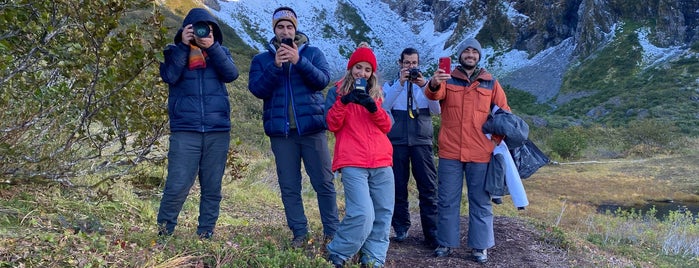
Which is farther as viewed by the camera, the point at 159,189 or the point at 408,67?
the point at 159,189

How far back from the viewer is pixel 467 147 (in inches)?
168

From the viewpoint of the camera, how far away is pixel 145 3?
3484mm

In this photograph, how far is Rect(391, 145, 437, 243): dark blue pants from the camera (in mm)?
4609

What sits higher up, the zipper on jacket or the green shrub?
the zipper on jacket

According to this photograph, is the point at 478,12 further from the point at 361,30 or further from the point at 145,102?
the point at 145,102

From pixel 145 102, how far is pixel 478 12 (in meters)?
87.3

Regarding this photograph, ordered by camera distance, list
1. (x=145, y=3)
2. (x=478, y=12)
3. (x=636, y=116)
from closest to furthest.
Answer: (x=145, y=3), (x=636, y=116), (x=478, y=12)

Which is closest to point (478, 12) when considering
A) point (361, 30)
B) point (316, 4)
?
point (361, 30)

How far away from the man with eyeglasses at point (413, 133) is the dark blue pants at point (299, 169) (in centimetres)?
80

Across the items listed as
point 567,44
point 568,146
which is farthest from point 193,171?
point 567,44

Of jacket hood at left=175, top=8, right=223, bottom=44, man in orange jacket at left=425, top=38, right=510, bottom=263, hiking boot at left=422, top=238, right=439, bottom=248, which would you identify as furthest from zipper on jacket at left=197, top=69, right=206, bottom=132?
hiking boot at left=422, top=238, right=439, bottom=248

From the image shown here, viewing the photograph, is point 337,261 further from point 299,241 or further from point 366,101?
point 366,101

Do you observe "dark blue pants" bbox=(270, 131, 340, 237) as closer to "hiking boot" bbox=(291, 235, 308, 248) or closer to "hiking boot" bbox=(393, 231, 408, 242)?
"hiking boot" bbox=(291, 235, 308, 248)

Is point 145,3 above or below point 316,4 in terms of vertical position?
below
